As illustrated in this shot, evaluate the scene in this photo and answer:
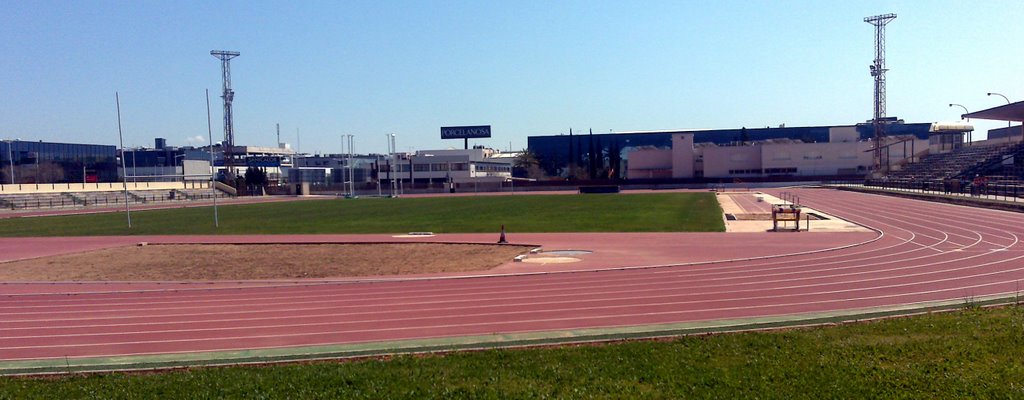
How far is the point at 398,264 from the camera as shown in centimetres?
1962

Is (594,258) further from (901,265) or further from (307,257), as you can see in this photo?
(307,257)

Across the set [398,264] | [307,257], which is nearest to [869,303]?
[398,264]

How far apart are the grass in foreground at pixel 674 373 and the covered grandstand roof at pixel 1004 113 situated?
58009 millimetres

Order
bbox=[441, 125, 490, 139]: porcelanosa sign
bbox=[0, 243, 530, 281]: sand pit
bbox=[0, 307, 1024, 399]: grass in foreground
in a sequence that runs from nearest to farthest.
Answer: bbox=[0, 307, 1024, 399]: grass in foreground
bbox=[0, 243, 530, 281]: sand pit
bbox=[441, 125, 490, 139]: porcelanosa sign

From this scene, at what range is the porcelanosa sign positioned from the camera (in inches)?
4887

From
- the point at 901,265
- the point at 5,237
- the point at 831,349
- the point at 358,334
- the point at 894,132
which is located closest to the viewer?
the point at 831,349

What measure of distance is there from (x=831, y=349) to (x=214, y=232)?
29737mm

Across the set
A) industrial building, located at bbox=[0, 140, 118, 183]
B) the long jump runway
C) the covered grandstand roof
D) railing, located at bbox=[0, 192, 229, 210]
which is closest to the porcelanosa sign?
industrial building, located at bbox=[0, 140, 118, 183]

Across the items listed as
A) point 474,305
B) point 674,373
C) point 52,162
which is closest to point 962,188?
point 474,305

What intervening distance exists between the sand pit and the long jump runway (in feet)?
5.71

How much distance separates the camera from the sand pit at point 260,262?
18500mm

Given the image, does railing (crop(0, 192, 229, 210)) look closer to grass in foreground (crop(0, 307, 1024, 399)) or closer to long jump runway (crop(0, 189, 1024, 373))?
long jump runway (crop(0, 189, 1024, 373))

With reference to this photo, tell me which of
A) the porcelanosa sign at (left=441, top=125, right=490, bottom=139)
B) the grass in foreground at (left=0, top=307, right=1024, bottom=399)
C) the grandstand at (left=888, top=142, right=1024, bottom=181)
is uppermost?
the porcelanosa sign at (left=441, top=125, right=490, bottom=139)

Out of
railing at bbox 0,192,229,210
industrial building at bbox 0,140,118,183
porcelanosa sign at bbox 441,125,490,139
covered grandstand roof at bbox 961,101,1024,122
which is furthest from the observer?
porcelanosa sign at bbox 441,125,490,139
